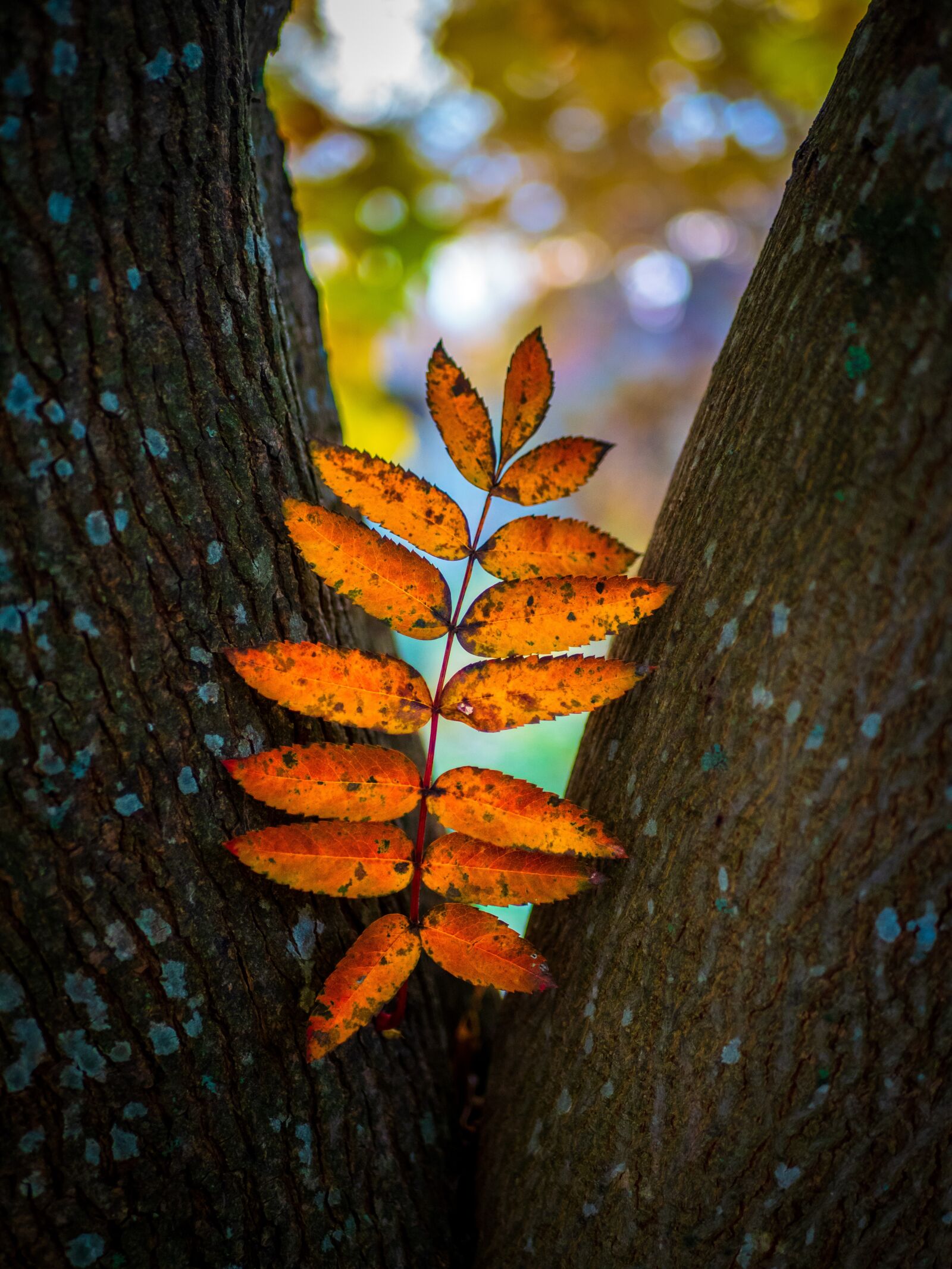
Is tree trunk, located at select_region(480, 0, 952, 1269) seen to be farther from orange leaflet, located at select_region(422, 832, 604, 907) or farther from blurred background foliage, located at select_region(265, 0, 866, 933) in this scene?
blurred background foliage, located at select_region(265, 0, 866, 933)

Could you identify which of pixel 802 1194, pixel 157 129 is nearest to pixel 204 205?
pixel 157 129

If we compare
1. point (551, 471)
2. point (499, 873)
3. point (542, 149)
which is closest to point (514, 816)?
point (499, 873)

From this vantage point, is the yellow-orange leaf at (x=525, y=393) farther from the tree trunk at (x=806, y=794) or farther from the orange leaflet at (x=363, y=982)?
the orange leaflet at (x=363, y=982)

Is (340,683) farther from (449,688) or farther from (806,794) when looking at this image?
(806,794)

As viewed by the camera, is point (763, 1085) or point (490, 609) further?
point (490, 609)

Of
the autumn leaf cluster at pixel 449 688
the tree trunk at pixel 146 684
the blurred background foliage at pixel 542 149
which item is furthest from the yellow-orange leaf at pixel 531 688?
the blurred background foliage at pixel 542 149

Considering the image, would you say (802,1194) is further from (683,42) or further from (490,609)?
(683,42)

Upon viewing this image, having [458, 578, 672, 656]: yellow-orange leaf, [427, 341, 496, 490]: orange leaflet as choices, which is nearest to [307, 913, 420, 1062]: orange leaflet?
[458, 578, 672, 656]: yellow-orange leaf

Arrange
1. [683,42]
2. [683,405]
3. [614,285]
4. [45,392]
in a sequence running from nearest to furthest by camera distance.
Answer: [45,392]
[683,42]
[614,285]
[683,405]
